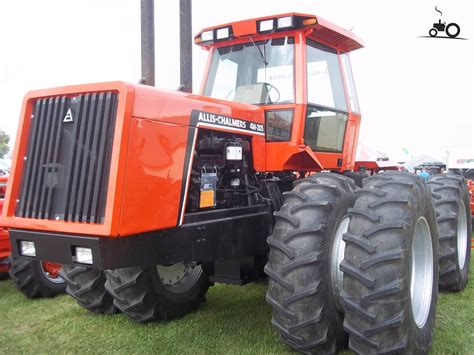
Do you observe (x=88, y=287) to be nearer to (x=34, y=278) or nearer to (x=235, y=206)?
(x=34, y=278)

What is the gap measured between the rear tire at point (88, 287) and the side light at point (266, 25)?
8.87 ft

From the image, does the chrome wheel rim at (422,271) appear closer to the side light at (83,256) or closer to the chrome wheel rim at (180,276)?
the chrome wheel rim at (180,276)

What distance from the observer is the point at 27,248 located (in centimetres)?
307

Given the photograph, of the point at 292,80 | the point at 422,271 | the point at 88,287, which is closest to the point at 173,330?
the point at 88,287

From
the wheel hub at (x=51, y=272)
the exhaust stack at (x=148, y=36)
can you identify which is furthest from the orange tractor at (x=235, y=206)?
the exhaust stack at (x=148, y=36)

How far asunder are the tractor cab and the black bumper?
687 mm

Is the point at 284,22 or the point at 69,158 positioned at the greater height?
the point at 284,22

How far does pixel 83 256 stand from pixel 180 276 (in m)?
1.90

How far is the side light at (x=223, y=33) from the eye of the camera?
452cm

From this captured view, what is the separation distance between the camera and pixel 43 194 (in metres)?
3.04

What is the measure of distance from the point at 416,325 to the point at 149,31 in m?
7.69

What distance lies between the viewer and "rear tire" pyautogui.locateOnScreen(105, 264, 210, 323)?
404 cm

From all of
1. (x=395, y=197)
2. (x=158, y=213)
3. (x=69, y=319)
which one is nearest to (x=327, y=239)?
(x=395, y=197)

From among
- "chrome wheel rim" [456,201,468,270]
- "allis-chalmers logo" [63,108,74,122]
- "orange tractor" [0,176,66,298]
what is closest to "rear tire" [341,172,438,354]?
"allis-chalmers logo" [63,108,74,122]
